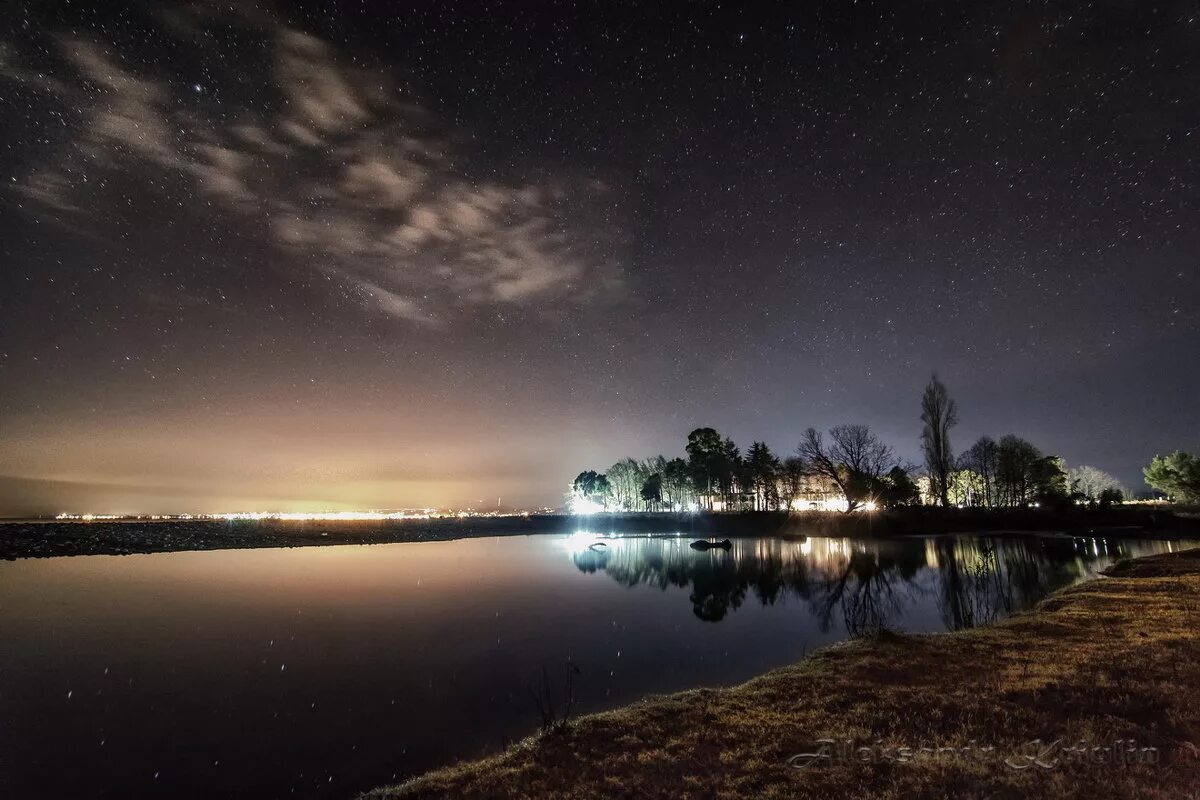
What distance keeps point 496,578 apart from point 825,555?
31642 mm

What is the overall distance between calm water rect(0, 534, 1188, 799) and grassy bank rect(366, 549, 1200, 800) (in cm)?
339

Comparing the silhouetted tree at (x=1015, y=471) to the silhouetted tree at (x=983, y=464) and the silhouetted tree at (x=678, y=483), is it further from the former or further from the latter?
the silhouetted tree at (x=678, y=483)

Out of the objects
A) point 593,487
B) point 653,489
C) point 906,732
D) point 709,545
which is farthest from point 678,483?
point 906,732

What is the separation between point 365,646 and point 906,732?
20.5 metres

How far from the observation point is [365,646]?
2322cm

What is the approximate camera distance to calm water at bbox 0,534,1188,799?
12773mm

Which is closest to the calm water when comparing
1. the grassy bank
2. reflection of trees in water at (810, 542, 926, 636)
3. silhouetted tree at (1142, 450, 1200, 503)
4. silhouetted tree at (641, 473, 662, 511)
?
Answer: reflection of trees in water at (810, 542, 926, 636)

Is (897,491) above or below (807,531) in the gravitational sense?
above

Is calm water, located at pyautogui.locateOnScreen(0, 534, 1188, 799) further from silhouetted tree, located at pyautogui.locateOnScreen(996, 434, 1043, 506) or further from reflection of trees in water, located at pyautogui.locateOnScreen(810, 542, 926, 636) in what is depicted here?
silhouetted tree, located at pyautogui.locateOnScreen(996, 434, 1043, 506)

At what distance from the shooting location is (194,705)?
16.1m

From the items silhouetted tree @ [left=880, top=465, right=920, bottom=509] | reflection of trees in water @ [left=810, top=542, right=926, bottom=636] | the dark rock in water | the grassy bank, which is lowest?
the dark rock in water

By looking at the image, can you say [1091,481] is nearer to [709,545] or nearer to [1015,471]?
[1015,471]

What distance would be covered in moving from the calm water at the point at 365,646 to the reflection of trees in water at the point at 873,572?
34 cm

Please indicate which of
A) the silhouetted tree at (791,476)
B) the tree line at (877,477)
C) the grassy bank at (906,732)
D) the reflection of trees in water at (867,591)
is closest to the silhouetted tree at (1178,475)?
the tree line at (877,477)
